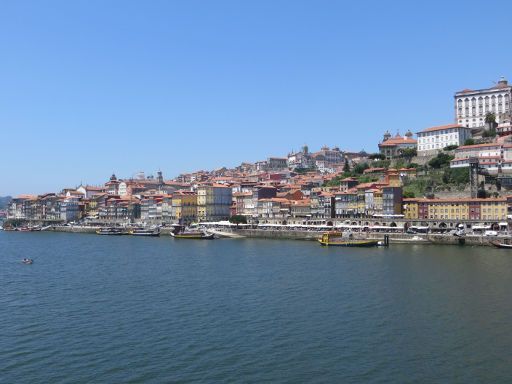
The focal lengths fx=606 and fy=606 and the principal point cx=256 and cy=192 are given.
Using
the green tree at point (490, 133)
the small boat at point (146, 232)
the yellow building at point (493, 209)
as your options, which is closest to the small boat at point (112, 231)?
the small boat at point (146, 232)

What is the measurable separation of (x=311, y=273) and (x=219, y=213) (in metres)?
48.3

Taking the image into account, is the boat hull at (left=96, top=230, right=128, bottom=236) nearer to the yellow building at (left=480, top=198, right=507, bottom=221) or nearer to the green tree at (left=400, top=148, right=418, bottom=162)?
the green tree at (left=400, top=148, right=418, bottom=162)

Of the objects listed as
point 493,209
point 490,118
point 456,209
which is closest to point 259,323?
point 493,209

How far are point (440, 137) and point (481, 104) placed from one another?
8457 millimetres

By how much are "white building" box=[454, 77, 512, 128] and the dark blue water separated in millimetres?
43599

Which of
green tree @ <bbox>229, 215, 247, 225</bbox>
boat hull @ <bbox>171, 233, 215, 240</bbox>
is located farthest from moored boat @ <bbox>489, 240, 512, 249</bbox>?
green tree @ <bbox>229, 215, 247, 225</bbox>

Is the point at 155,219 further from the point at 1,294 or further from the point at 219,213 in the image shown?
the point at 1,294

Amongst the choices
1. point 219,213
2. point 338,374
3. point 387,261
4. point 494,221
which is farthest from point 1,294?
point 219,213

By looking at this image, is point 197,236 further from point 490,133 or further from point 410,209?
point 490,133

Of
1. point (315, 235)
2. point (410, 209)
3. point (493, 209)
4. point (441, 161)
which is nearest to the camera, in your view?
Result: point (493, 209)

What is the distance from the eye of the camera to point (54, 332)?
57.0 ft

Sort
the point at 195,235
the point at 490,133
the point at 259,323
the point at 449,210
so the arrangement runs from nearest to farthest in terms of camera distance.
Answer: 1. the point at 259,323
2. the point at 449,210
3. the point at 195,235
4. the point at 490,133

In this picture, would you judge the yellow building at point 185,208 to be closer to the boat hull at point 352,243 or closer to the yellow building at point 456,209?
the yellow building at point 456,209

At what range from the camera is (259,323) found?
726 inches
